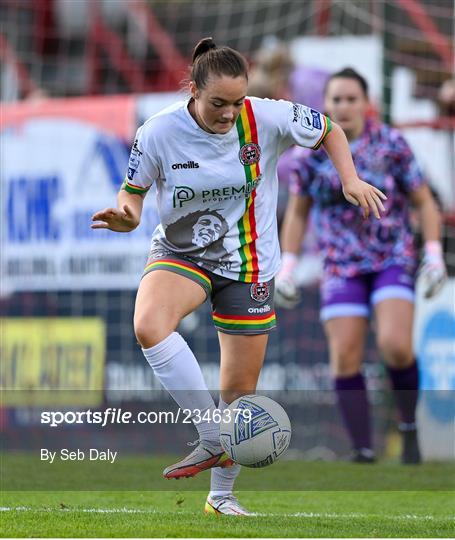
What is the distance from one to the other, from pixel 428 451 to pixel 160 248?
4595 millimetres

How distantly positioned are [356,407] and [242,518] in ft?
9.72

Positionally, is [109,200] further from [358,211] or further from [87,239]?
[358,211]

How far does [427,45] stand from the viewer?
11.6 meters

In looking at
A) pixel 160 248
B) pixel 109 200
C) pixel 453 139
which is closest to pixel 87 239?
pixel 109 200

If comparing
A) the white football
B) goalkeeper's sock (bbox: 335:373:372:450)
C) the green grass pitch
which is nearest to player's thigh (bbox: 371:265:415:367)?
goalkeeper's sock (bbox: 335:373:372:450)

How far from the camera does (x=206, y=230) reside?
18.2 ft

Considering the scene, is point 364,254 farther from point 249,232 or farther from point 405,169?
point 249,232

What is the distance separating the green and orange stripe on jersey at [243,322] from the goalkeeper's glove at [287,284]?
238 centimetres

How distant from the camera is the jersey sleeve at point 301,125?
5.54 m

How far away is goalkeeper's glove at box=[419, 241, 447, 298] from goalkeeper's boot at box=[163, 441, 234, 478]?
282 centimetres

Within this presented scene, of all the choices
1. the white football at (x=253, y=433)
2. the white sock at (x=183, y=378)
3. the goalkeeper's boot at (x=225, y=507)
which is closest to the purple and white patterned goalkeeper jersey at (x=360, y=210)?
the goalkeeper's boot at (x=225, y=507)

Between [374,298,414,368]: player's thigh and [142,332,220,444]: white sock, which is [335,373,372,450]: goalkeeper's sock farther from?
[142,332,220,444]: white sock

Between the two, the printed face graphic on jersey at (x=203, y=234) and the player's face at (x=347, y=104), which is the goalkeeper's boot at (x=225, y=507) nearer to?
the printed face graphic on jersey at (x=203, y=234)

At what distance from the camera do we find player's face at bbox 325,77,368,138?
8062 millimetres
